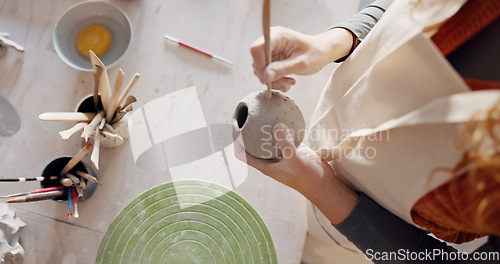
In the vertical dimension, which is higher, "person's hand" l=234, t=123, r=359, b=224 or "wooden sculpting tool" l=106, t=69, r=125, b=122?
"wooden sculpting tool" l=106, t=69, r=125, b=122

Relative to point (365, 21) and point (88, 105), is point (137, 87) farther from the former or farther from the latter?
point (365, 21)

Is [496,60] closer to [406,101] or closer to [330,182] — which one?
[406,101]

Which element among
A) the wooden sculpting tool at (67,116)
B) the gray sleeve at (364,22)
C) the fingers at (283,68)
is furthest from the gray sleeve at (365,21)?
the wooden sculpting tool at (67,116)

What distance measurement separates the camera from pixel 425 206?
0.45 m

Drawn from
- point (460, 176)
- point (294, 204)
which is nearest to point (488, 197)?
point (460, 176)

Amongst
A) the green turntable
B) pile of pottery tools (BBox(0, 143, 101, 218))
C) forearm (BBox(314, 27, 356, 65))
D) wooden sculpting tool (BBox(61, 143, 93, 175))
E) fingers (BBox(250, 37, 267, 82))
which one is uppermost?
fingers (BBox(250, 37, 267, 82))

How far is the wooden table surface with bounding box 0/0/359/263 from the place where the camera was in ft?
2.52

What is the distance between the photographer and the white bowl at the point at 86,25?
776 millimetres

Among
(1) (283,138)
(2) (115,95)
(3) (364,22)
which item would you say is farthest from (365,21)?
(2) (115,95)

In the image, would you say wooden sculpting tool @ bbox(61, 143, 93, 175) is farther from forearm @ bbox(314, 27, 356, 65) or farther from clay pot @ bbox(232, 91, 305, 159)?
forearm @ bbox(314, 27, 356, 65)

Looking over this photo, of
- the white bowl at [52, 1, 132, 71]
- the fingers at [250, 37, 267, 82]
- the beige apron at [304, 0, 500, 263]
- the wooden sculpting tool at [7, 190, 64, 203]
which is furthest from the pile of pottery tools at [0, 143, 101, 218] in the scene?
the beige apron at [304, 0, 500, 263]

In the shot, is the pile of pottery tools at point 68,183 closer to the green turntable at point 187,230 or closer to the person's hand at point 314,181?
the green turntable at point 187,230

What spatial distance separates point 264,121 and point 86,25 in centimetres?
54

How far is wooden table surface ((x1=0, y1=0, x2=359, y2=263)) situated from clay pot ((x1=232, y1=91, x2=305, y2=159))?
0.29m
